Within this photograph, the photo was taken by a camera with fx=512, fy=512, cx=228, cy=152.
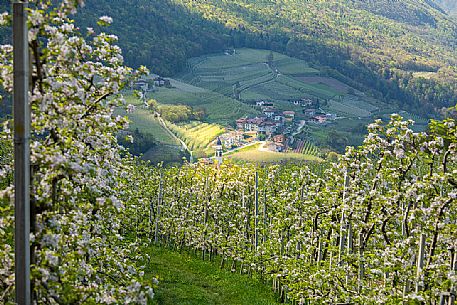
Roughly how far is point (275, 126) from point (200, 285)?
8864 cm

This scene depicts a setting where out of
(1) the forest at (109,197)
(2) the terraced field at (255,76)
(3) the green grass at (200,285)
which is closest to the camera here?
(1) the forest at (109,197)

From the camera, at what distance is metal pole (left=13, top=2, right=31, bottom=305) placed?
553cm

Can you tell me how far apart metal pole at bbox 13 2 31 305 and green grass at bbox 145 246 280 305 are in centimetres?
1205

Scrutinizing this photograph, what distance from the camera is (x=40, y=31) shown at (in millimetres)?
6426

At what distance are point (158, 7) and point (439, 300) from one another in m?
194

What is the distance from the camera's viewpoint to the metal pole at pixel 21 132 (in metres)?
5.53

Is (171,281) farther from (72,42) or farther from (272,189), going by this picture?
(72,42)

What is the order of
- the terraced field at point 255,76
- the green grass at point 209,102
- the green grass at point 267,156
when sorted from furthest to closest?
the terraced field at point 255,76 → the green grass at point 209,102 → the green grass at point 267,156

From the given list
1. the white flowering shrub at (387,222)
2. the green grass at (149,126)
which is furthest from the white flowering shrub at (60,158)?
the green grass at (149,126)

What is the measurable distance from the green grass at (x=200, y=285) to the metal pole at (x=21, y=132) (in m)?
12.0

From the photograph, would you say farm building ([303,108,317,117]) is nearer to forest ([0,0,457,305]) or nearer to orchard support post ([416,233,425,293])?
forest ([0,0,457,305])

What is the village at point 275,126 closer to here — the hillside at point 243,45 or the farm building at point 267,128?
the farm building at point 267,128

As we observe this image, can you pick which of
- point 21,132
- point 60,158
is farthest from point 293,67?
point 21,132

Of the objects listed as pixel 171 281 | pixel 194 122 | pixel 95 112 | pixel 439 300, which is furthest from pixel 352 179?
pixel 194 122
